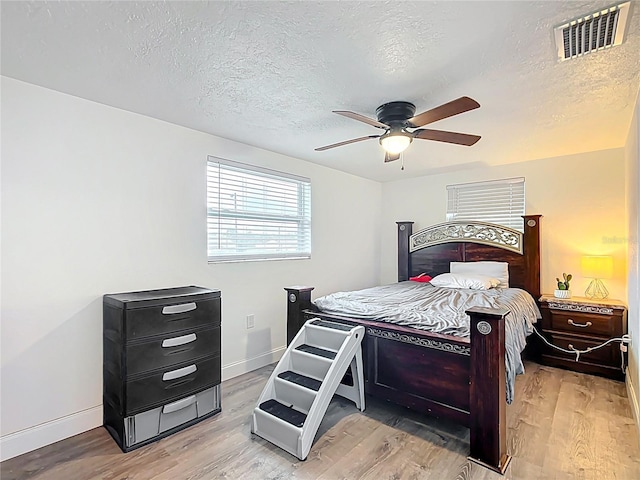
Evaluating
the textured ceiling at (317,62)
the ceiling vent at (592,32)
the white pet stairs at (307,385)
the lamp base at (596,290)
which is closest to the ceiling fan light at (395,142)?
the textured ceiling at (317,62)

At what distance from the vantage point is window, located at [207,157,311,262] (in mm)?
3273

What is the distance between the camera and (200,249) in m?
3.12

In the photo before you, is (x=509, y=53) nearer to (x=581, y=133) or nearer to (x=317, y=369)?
(x=581, y=133)

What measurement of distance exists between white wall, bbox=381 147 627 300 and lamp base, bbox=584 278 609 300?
6cm

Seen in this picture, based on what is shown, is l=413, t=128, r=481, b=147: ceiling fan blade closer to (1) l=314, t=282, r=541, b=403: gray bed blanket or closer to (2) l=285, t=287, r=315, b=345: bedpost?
(1) l=314, t=282, r=541, b=403: gray bed blanket

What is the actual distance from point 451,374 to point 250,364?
207 cm

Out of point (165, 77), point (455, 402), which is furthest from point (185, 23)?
point (455, 402)

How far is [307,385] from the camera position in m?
2.35

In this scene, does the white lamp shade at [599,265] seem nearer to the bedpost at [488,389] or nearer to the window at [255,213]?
the bedpost at [488,389]

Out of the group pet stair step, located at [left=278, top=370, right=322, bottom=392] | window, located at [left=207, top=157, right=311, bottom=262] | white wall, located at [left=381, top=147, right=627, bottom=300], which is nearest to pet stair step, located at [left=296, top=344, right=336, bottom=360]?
pet stair step, located at [left=278, top=370, right=322, bottom=392]

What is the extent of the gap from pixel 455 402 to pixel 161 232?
2.53 m

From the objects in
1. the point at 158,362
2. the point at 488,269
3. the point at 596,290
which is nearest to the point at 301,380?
the point at 158,362

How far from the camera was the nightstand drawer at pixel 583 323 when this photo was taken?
332cm

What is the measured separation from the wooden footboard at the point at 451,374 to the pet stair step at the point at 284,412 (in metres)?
0.66
